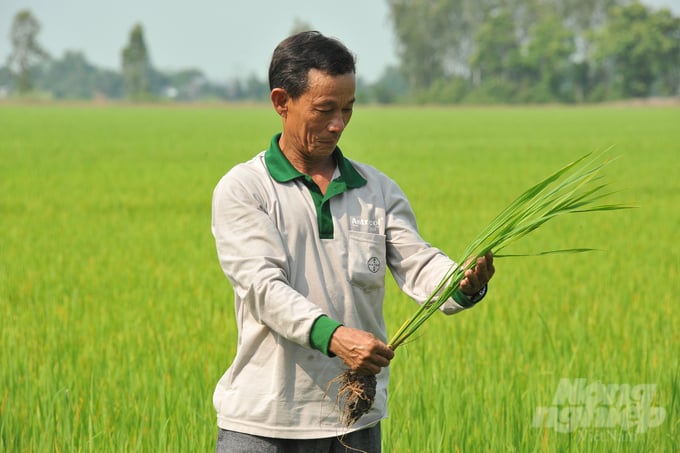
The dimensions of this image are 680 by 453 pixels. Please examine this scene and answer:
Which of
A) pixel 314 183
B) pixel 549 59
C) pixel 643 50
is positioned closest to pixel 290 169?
pixel 314 183

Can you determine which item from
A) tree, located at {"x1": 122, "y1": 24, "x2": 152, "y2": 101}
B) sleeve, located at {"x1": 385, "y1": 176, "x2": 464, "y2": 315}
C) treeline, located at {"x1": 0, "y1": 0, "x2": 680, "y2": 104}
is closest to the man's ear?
sleeve, located at {"x1": 385, "y1": 176, "x2": 464, "y2": 315}

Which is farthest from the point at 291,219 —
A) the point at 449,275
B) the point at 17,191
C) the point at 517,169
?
the point at 517,169

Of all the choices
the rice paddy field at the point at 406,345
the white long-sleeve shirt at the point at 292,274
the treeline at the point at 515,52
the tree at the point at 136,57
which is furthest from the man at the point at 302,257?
the tree at the point at 136,57

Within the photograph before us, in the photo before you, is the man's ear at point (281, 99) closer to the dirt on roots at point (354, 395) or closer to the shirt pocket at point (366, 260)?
the shirt pocket at point (366, 260)

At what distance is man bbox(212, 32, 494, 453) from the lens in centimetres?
198

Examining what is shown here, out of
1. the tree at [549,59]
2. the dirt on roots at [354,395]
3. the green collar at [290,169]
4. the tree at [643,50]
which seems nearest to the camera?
the dirt on roots at [354,395]

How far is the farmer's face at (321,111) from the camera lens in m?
2.00

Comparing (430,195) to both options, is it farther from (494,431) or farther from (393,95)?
(393,95)

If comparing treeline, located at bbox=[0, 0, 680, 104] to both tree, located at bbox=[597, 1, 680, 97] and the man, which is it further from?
the man

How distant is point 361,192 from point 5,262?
5645mm

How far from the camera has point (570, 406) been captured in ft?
11.8

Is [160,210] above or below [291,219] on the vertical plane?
below

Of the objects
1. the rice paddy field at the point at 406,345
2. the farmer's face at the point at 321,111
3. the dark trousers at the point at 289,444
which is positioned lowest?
the rice paddy field at the point at 406,345

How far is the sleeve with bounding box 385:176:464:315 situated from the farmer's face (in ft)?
0.60
